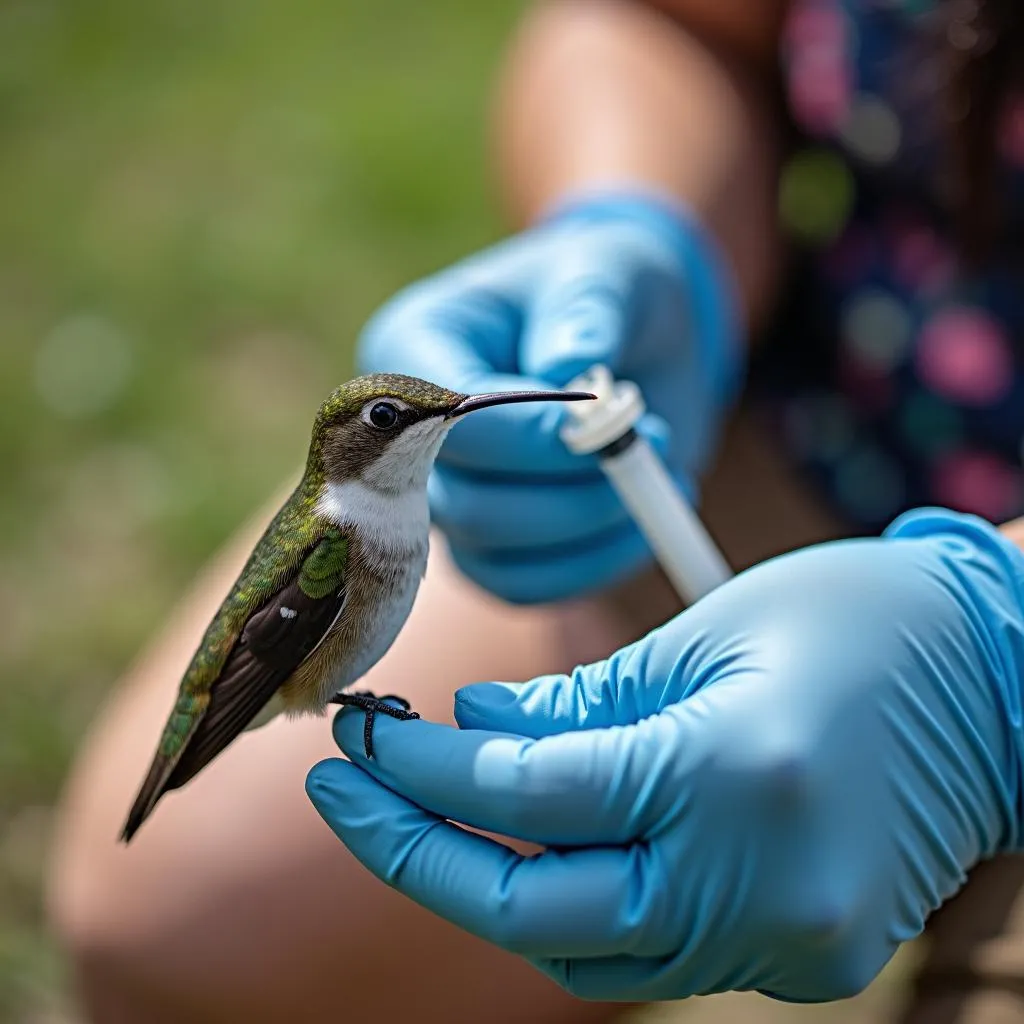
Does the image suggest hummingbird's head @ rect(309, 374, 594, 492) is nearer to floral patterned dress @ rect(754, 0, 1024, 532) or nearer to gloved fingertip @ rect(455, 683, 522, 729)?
gloved fingertip @ rect(455, 683, 522, 729)

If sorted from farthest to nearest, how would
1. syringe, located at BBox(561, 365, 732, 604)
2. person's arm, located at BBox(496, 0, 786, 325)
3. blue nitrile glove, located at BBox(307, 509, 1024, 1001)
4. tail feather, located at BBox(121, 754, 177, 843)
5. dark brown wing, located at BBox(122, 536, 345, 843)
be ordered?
1. person's arm, located at BBox(496, 0, 786, 325)
2. syringe, located at BBox(561, 365, 732, 604)
3. tail feather, located at BBox(121, 754, 177, 843)
4. dark brown wing, located at BBox(122, 536, 345, 843)
5. blue nitrile glove, located at BBox(307, 509, 1024, 1001)

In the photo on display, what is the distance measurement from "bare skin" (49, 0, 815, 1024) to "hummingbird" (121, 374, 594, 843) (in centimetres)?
71

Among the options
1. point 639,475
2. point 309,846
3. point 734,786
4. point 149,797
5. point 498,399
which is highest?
point 498,399

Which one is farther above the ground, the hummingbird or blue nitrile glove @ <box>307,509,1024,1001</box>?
the hummingbird

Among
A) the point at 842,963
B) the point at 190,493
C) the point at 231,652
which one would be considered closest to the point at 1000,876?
the point at 842,963

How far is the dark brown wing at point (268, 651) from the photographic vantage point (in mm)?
1556

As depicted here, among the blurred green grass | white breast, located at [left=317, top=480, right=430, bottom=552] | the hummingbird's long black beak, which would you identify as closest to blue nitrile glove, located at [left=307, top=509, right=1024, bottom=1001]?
white breast, located at [left=317, top=480, right=430, bottom=552]

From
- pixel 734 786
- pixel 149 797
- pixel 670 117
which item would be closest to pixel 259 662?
pixel 149 797

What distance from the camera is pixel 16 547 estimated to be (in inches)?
167

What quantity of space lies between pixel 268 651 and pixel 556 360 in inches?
30.8

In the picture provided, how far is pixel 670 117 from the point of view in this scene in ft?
10.0

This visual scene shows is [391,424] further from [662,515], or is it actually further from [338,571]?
[662,515]

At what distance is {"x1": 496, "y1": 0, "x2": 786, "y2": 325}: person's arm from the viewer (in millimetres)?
2943

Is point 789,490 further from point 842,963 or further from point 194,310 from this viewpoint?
point 194,310
